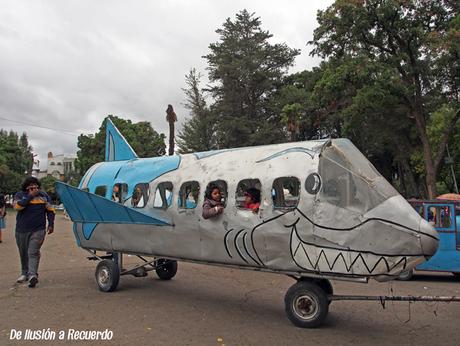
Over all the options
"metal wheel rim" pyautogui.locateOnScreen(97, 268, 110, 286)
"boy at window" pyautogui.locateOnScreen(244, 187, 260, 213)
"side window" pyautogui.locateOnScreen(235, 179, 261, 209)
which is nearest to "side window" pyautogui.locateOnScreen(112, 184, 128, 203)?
"metal wheel rim" pyautogui.locateOnScreen(97, 268, 110, 286)

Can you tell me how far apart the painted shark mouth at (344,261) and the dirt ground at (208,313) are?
897mm

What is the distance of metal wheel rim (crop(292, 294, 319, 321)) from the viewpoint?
6176 millimetres

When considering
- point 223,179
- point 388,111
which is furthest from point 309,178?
point 388,111

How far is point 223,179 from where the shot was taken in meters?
7.18

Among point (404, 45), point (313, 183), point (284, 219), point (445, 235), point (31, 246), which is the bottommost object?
point (31, 246)

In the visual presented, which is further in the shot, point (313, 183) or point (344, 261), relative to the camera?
point (313, 183)

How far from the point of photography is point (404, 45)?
2505 cm

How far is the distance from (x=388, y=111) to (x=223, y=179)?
24899mm

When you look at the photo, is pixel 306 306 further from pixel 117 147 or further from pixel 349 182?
pixel 117 147

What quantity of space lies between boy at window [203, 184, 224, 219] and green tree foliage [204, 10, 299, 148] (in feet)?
115

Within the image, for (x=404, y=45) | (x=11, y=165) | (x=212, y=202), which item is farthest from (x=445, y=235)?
(x=11, y=165)

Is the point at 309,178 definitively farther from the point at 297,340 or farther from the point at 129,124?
the point at 129,124

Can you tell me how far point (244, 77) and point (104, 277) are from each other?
3797cm

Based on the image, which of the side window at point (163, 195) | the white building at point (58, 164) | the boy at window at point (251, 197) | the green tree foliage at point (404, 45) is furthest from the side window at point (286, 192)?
the white building at point (58, 164)
